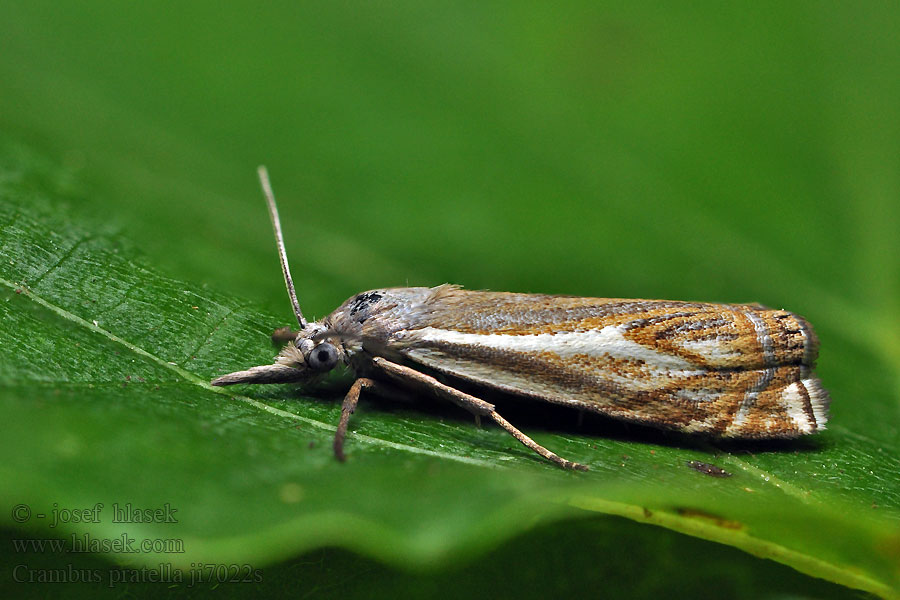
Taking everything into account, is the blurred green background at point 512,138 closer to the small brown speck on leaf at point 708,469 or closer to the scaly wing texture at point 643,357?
the scaly wing texture at point 643,357

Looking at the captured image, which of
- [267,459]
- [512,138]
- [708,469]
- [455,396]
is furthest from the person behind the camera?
[512,138]

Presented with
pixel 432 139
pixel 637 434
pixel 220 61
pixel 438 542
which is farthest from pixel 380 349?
pixel 220 61

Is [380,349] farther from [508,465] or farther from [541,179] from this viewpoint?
[541,179]

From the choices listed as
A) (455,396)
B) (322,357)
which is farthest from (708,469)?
(322,357)

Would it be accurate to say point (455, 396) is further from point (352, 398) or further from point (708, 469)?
point (708, 469)

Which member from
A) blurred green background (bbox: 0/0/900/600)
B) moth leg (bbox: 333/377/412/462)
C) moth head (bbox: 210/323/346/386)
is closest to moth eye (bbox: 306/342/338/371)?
moth head (bbox: 210/323/346/386)

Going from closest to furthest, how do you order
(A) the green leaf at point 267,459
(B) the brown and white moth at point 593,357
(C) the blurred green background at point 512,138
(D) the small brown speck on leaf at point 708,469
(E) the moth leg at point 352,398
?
(A) the green leaf at point 267,459
(E) the moth leg at point 352,398
(D) the small brown speck on leaf at point 708,469
(B) the brown and white moth at point 593,357
(C) the blurred green background at point 512,138

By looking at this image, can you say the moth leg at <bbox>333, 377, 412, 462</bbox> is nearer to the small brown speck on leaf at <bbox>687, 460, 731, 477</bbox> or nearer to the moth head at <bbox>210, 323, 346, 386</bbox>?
the moth head at <bbox>210, 323, 346, 386</bbox>

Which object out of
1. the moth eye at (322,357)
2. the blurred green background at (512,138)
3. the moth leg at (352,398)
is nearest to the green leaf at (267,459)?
the moth leg at (352,398)
